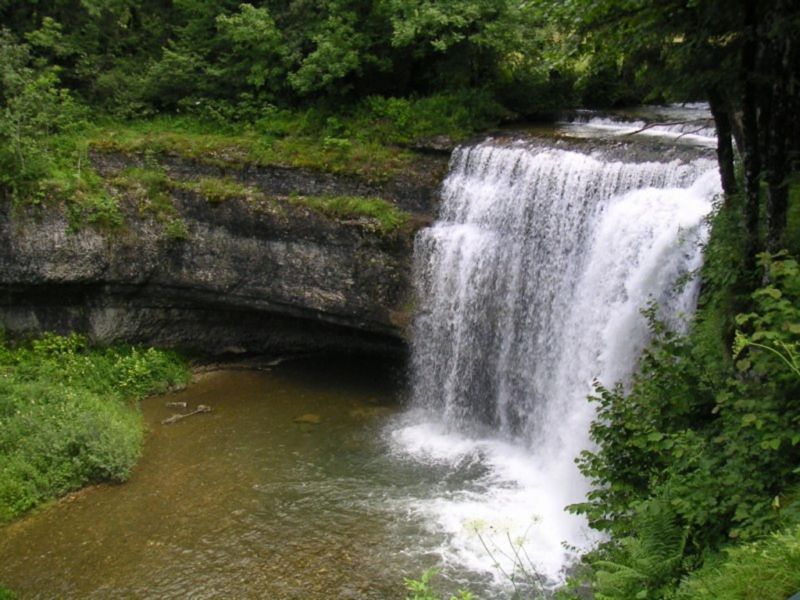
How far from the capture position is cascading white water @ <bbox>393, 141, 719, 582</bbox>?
11.0 m

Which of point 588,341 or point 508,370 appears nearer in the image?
point 588,341

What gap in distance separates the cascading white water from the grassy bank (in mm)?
5488

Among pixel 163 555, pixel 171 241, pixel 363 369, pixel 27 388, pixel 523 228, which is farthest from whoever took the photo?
pixel 363 369

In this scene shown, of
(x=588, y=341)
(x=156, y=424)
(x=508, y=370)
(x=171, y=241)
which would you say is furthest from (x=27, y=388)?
(x=588, y=341)

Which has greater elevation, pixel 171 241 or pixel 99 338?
pixel 171 241

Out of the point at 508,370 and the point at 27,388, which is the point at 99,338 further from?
the point at 508,370

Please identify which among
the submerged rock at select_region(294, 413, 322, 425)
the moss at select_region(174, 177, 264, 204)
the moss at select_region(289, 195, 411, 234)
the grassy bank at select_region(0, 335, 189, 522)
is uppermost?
the moss at select_region(174, 177, 264, 204)

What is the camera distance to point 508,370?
46.0 ft

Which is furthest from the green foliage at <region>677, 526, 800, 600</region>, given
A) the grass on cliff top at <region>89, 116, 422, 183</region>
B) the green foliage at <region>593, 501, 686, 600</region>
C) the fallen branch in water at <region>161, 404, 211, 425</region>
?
the fallen branch in water at <region>161, 404, 211, 425</region>

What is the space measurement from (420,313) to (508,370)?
88.8 inches

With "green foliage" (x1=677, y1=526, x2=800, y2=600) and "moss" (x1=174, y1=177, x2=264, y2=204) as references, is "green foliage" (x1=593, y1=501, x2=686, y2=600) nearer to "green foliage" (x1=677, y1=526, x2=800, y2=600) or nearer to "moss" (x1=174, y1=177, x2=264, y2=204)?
"green foliage" (x1=677, y1=526, x2=800, y2=600)

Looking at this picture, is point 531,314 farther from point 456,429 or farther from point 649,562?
point 649,562

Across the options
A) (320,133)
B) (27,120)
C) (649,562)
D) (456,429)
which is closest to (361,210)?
(320,133)

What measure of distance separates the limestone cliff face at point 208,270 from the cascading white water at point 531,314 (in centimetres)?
107
